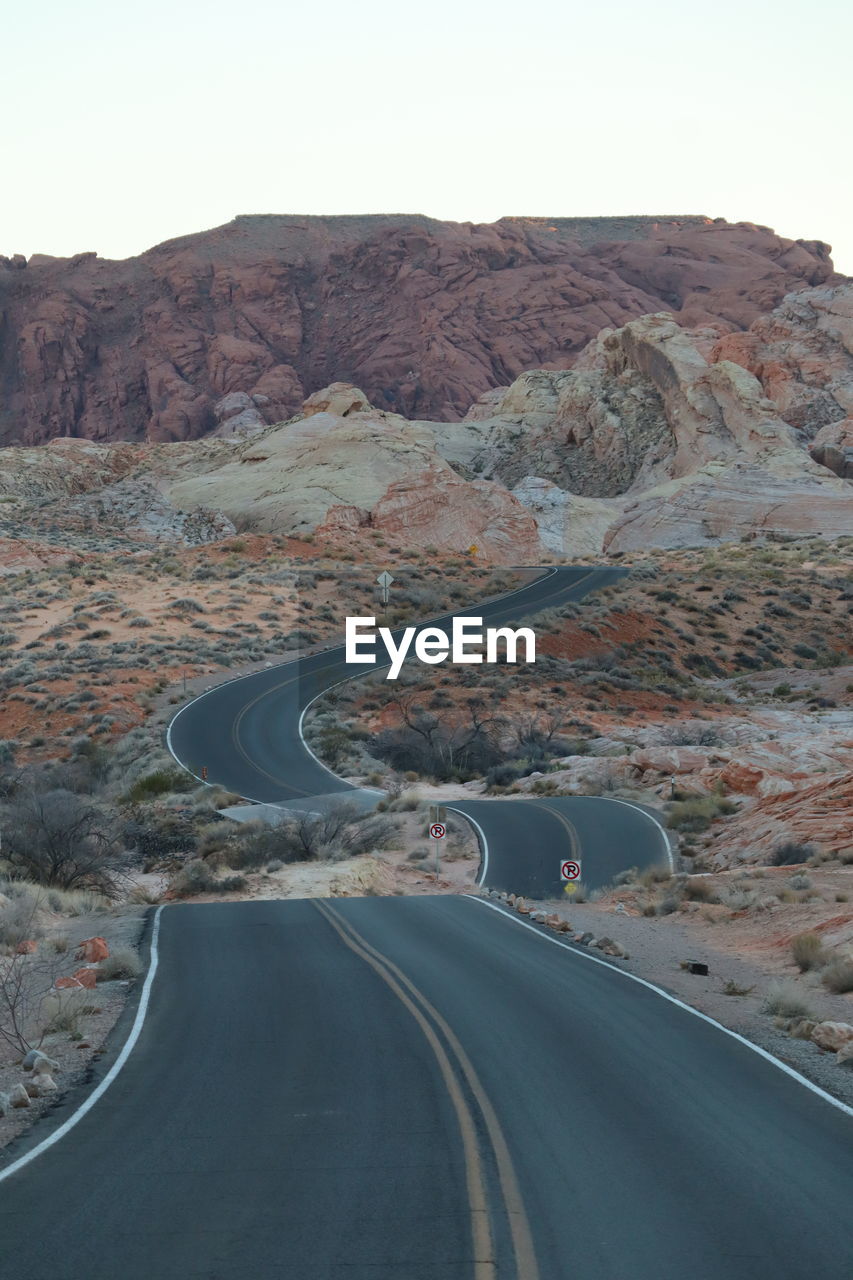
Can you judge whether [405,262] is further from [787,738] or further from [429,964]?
[429,964]

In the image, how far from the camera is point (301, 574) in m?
65.7

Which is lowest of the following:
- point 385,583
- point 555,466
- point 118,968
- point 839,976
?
point 839,976

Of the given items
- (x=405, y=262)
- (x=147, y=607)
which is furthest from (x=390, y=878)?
(x=405, y=262)

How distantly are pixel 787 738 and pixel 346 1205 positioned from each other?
29734mm

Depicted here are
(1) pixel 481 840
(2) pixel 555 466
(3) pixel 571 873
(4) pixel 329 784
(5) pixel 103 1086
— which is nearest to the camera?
(5) pixel 103 1086

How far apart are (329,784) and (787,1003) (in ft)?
73.7

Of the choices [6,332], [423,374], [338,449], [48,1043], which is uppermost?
[6,332]

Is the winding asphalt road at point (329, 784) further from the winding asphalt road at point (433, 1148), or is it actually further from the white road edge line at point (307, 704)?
the winding asphalt road at point (433, 1148)

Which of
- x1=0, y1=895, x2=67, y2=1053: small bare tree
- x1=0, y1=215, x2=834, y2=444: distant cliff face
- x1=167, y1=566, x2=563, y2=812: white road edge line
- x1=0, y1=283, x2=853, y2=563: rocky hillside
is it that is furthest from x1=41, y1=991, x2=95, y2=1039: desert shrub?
x1=0, y1=215, x2=834, y2=444: distant cliff face

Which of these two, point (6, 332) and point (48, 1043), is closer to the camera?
point (48, 1043)

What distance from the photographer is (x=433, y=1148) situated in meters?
8.98

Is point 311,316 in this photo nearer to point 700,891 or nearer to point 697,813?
point 697,813

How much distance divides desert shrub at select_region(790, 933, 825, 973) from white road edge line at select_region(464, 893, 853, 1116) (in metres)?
2.35

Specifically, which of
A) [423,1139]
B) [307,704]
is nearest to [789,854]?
[423,1139]
